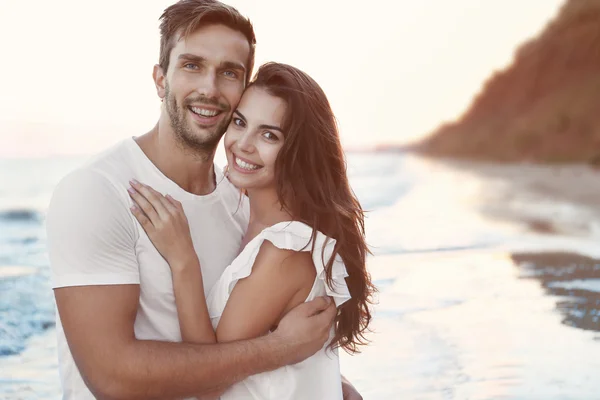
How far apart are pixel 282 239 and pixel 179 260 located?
1.27 ft

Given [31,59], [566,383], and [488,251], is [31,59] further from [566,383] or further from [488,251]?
[566,383]

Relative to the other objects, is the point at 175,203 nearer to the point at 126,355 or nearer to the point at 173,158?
the point at 173,158

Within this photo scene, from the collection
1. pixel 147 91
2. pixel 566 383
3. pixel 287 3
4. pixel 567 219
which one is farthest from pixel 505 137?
pixel 566 383

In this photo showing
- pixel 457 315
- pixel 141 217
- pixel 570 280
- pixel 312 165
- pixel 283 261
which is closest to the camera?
pixel 141 217

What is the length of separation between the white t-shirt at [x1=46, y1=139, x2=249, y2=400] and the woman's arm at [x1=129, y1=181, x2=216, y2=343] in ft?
0.14

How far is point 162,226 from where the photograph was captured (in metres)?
2.80

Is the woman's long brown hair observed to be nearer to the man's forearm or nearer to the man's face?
the man's face

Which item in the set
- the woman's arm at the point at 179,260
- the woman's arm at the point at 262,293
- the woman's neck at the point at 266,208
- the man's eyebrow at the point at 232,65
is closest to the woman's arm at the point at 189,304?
the woman's arm at the point at 179,260

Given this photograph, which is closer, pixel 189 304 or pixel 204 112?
pixel 189 304

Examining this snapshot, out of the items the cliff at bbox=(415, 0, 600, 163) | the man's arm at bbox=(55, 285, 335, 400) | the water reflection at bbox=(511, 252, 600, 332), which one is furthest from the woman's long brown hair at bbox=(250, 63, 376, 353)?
the cliff at bbox=(415, 0, 600, 163)

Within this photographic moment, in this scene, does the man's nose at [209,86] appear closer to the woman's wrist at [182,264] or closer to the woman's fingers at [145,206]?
the woman's fingers at [145,206]

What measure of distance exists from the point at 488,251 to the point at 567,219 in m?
4.73

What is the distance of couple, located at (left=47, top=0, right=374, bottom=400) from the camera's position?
2637 millimetres

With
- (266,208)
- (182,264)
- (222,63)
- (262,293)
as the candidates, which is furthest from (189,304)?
(222,63)
